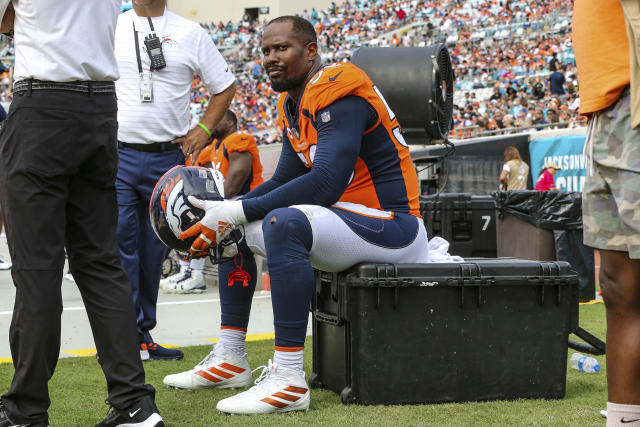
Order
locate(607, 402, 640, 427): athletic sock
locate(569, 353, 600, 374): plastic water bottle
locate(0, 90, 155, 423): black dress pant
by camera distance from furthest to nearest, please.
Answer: locate(569, 353, 600, 374): plastic water bottle
locate(0, 90, 155, 423): black dress pant
locate(607, 402, 640, 427): athletic sock

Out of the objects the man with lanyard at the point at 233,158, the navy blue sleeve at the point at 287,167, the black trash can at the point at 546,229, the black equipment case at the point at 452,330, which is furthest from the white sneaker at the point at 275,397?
the black trash can at the point at 546,229

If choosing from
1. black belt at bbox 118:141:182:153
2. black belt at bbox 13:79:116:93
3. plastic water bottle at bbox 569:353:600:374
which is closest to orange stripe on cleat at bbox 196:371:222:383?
black belt at bbox 118:141:182:153

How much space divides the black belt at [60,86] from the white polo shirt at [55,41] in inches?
0.6

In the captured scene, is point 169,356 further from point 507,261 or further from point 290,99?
point 507,261

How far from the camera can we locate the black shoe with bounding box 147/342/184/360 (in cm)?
444

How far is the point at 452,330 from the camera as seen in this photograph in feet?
11.1

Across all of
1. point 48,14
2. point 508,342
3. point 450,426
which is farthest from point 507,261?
point 48,14

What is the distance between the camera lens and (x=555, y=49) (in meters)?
26.8

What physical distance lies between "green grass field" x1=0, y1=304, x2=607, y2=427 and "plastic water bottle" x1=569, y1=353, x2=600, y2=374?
92 mm

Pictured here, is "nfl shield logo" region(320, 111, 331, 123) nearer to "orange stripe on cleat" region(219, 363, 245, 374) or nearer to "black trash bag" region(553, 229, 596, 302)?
"orange stripe on cleat" region(219, 363, 245, 374)

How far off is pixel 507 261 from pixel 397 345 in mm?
603

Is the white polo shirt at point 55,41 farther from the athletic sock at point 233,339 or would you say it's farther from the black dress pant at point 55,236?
the athletic sock at point 233,339

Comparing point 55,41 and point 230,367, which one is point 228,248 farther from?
point 55,41

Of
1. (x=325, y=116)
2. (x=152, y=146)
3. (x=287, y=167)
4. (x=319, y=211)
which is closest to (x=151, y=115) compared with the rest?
(x=152, y=146)
